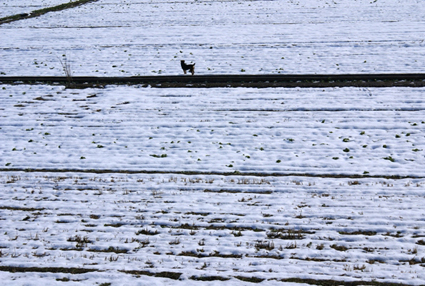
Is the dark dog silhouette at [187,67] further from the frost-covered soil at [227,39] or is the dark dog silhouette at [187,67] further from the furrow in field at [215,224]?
the furrow in field at [215,224]

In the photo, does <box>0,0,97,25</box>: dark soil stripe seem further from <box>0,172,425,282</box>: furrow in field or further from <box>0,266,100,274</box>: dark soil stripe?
<box>0,266,100,274</box>: dark soil stripe

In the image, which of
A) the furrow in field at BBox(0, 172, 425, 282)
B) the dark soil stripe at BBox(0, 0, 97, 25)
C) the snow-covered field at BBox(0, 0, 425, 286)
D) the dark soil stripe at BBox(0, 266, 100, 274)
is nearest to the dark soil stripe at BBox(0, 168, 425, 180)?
the snow-covered field at BBox(0, 0, 425, 286)

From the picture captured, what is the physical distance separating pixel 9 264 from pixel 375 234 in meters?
7.04

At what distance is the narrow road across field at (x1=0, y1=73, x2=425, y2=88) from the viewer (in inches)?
619

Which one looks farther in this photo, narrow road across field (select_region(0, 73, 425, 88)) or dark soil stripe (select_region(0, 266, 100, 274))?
narrow road across field (select_region(0, 73, 425, 88))

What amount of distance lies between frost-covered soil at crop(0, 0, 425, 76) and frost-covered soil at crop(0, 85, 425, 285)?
3328mm

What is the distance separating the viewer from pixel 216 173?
34.4 feet

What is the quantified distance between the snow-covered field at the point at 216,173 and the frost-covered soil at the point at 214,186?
4 centimetres

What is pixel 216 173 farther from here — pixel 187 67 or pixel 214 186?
pixel 187 67

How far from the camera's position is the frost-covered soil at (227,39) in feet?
60.5

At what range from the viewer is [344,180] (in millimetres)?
9859

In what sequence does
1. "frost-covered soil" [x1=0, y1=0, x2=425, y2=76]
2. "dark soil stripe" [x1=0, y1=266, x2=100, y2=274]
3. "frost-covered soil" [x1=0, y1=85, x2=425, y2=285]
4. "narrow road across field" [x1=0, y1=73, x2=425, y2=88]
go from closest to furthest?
"dark soil stripe" [x1=0, y1=266, x2=100, y2=274] → "frost-covered soil" [x1=0, y1=85, x2=425, y2=285] → "narrow road across field" [x1=0, y1=73, x2=425, y2=88] → "frost-covered soil" [x1=0, y1=0, x2=425, y2=76]

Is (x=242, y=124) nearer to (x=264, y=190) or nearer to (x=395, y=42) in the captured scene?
(x=264, y=190)

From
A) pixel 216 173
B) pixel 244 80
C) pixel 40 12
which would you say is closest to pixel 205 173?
pixel 216 173
